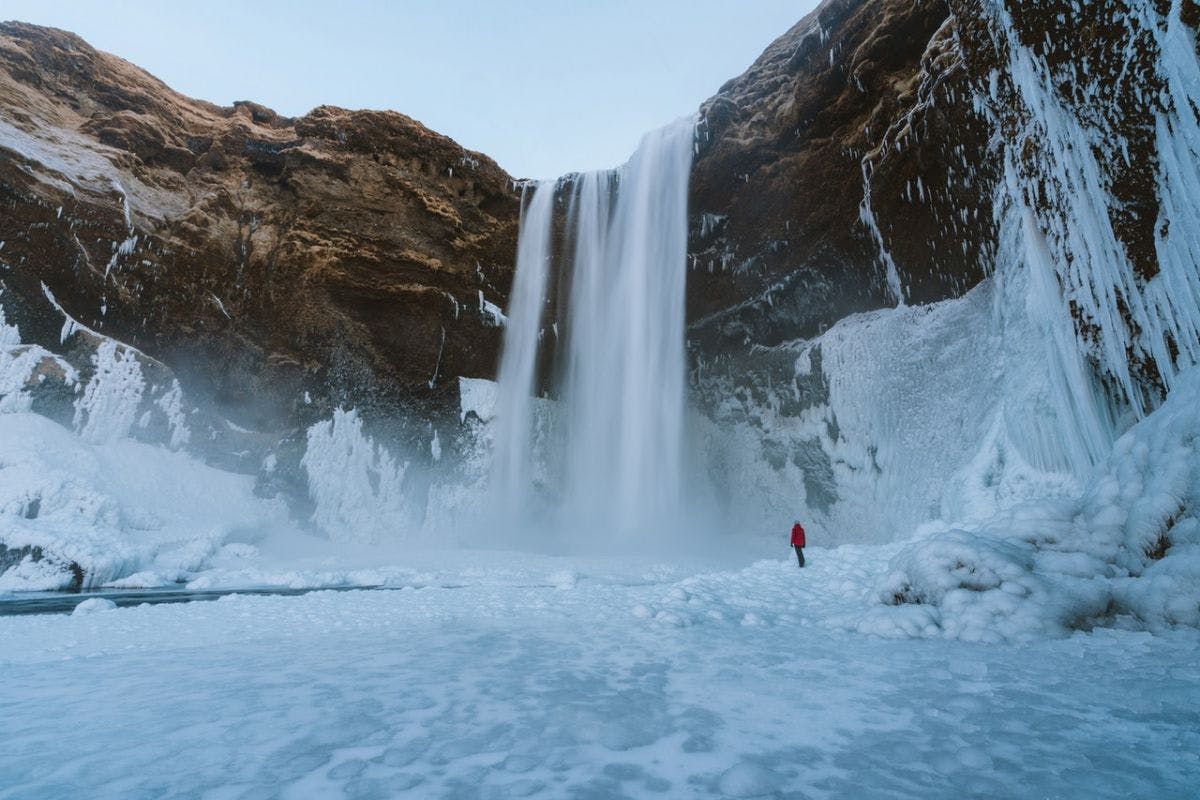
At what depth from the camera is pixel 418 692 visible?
3.13 m

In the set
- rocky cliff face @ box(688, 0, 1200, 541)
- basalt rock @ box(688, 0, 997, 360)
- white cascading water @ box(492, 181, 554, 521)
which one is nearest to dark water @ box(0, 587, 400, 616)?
white cascading water @ box(492, 181, 554, 521)

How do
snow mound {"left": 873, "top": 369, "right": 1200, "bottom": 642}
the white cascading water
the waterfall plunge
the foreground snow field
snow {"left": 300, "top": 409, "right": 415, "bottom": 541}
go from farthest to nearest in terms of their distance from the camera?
the white cascading water < the waterfall plunge < snow {"left": 300, "top": 409, "right": 415, "bottom": 541} < snow mound {"left": 873, "top": 369, "right": 1200, "bottom": 642} < the foreground snow field

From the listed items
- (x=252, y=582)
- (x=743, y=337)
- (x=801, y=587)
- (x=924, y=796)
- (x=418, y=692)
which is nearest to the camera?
(x=924, y=796)

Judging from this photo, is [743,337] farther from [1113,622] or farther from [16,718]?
[16,718]

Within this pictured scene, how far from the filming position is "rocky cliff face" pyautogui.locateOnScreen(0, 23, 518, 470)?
591 inches

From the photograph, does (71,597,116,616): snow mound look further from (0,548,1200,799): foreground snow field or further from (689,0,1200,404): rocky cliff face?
(689,0,1200,404): rocky cliff face

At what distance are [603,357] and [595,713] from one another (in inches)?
668

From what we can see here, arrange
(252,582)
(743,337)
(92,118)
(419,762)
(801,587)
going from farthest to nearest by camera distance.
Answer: (743,337) < (92,118) < (252,582) < (801,587) < (419,762)

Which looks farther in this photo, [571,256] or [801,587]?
[571,256]

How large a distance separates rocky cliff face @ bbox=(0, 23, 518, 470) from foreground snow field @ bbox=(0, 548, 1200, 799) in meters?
13.6

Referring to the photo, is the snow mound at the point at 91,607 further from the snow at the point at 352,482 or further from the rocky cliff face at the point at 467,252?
the rocky cliff face at the point at 467,252

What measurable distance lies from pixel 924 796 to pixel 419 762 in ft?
6.02

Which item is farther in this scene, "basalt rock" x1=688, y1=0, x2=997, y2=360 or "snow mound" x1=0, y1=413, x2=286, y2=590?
"basalt rock" x1=688, y1=0, x2=997, y2=360

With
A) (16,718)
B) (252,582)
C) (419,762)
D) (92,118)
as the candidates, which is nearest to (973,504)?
(419,762)
